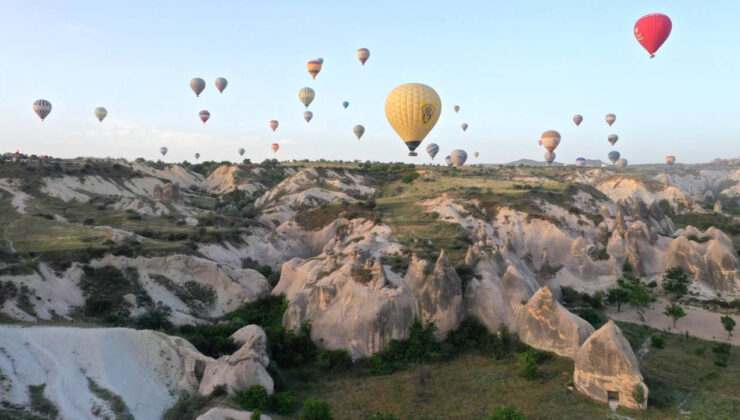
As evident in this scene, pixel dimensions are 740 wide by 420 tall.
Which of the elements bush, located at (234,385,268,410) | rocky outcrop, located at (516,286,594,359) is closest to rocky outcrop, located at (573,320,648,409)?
rocky outcrop, located at (516,286,594,359)

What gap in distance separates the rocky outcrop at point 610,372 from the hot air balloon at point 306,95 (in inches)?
2967

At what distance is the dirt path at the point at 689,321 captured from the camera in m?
34.9

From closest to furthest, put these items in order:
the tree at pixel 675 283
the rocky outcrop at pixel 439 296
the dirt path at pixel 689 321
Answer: the rocky outcrop at pixel 439 296, the dirt path at pixel 689 321, the tree at pixel 675 283

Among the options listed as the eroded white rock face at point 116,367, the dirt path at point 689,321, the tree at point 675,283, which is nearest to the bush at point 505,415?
the eroded white rock face at point 116,367

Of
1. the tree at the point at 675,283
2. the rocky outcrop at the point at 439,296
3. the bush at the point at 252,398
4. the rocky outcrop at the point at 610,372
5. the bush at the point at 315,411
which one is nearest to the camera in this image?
the bush at the point at 315,411

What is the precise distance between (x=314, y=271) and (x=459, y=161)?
9124 cm

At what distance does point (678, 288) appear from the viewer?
41594mm

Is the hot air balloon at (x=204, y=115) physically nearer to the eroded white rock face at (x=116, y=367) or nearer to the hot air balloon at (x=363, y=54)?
the hot air balloon at (x=363, y=54)

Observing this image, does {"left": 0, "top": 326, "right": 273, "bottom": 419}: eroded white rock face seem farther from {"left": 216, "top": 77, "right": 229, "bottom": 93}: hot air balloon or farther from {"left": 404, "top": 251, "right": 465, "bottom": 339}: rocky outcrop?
{"left": 216, "top": 77, "right": 229, "bottom": 93}: hot air balloon

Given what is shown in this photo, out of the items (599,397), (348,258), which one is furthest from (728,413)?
(348,258)

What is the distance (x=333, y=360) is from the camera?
89.7ft

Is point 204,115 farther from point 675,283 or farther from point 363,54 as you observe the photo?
point 675,283

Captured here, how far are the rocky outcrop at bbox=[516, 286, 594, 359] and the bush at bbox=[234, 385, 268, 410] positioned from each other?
48.3 feet

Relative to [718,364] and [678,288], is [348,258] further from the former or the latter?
[678,288]
